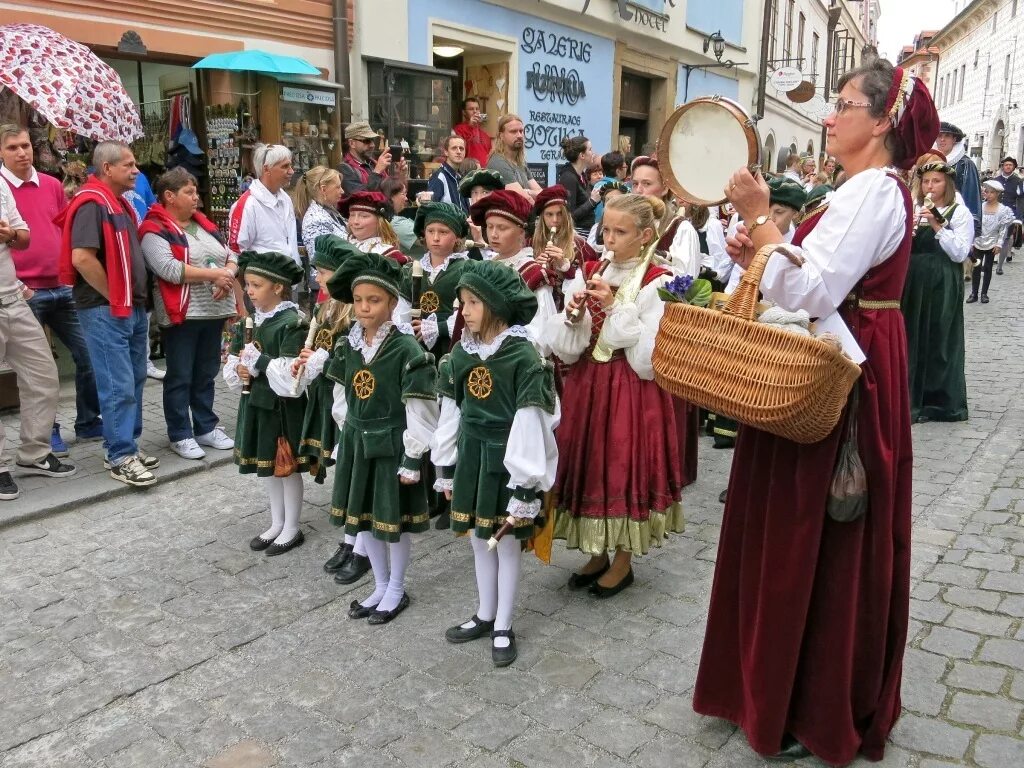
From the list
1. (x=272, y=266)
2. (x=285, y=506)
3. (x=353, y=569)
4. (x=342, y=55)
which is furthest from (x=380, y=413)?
(x=342, y=55)

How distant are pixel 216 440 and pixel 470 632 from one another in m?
3.25

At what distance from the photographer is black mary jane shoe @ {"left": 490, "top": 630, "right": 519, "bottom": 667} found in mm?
3602

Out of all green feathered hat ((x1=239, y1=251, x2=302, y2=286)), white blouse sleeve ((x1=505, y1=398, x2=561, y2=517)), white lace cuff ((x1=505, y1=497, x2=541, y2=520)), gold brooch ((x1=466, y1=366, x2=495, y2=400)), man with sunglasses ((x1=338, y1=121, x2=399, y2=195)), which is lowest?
white lace cuff ((x1=505, y1=497, x2=541, y2=520))

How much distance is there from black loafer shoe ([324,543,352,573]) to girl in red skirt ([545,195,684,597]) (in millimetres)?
1234

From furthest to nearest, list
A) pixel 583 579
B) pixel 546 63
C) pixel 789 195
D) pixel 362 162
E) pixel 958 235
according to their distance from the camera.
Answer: pixel 546 63
pixel 362 162
pixel 958 235
pixel 789 195
pixel 583 579

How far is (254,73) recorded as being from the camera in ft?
29.0

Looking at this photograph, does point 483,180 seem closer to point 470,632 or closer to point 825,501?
point 470,632

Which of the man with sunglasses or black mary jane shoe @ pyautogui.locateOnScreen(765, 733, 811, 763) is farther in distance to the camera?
the man with sunglasses

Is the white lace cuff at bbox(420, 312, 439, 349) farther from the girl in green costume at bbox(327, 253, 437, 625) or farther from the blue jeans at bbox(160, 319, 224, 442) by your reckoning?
the blue jeans at bbox(160, 319, 224, 442)

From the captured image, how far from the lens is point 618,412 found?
3943mm

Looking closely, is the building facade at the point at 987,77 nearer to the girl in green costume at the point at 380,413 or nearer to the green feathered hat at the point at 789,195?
the green feathered hat at the point at 789,195

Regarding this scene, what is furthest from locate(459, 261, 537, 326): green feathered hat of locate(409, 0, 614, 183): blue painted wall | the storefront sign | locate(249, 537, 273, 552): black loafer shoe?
locate(409, 0, 614, 183): blue painted wall

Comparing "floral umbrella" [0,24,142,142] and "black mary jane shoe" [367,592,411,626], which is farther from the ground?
"floral umbrella" [0,24,142,142]

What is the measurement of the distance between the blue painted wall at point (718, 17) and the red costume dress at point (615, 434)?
16109 millimetres
